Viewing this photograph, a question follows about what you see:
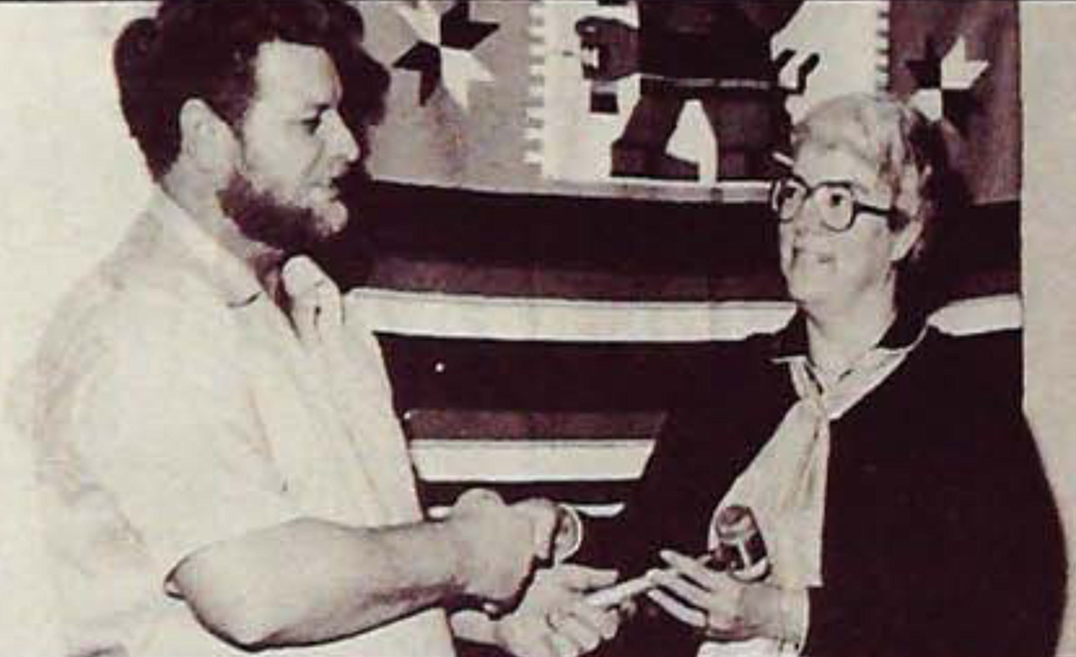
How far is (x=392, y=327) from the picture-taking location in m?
1.51

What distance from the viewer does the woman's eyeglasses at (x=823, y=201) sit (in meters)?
1.63

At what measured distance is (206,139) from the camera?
57.2 inches

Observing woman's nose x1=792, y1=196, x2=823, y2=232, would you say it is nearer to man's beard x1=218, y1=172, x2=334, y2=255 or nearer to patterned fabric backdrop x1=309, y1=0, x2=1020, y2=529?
patterned fabric backdrop x1=309, y1=0, x2=1020, y2=529

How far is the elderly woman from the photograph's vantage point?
1599mm

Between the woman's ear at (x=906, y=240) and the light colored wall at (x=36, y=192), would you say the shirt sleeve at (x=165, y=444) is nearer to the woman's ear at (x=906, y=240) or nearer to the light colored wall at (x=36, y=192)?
the light colored wall at (x=36, y=192)

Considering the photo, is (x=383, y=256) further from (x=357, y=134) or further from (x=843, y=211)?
(x=843, y=211)

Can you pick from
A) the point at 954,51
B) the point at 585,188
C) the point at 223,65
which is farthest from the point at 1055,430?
the point at 223,65

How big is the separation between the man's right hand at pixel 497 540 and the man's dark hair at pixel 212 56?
0.32 metres

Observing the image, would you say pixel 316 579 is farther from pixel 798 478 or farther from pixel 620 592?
pixel 798 478

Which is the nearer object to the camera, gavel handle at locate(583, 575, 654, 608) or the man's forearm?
the man's forearm

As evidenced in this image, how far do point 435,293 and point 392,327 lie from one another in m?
0.05

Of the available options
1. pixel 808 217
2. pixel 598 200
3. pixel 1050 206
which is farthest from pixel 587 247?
pixel 1050 206

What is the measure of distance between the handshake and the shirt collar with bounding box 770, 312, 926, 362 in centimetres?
25

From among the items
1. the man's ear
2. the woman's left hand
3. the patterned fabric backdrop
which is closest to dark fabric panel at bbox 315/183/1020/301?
the patterned fabric backdrop
